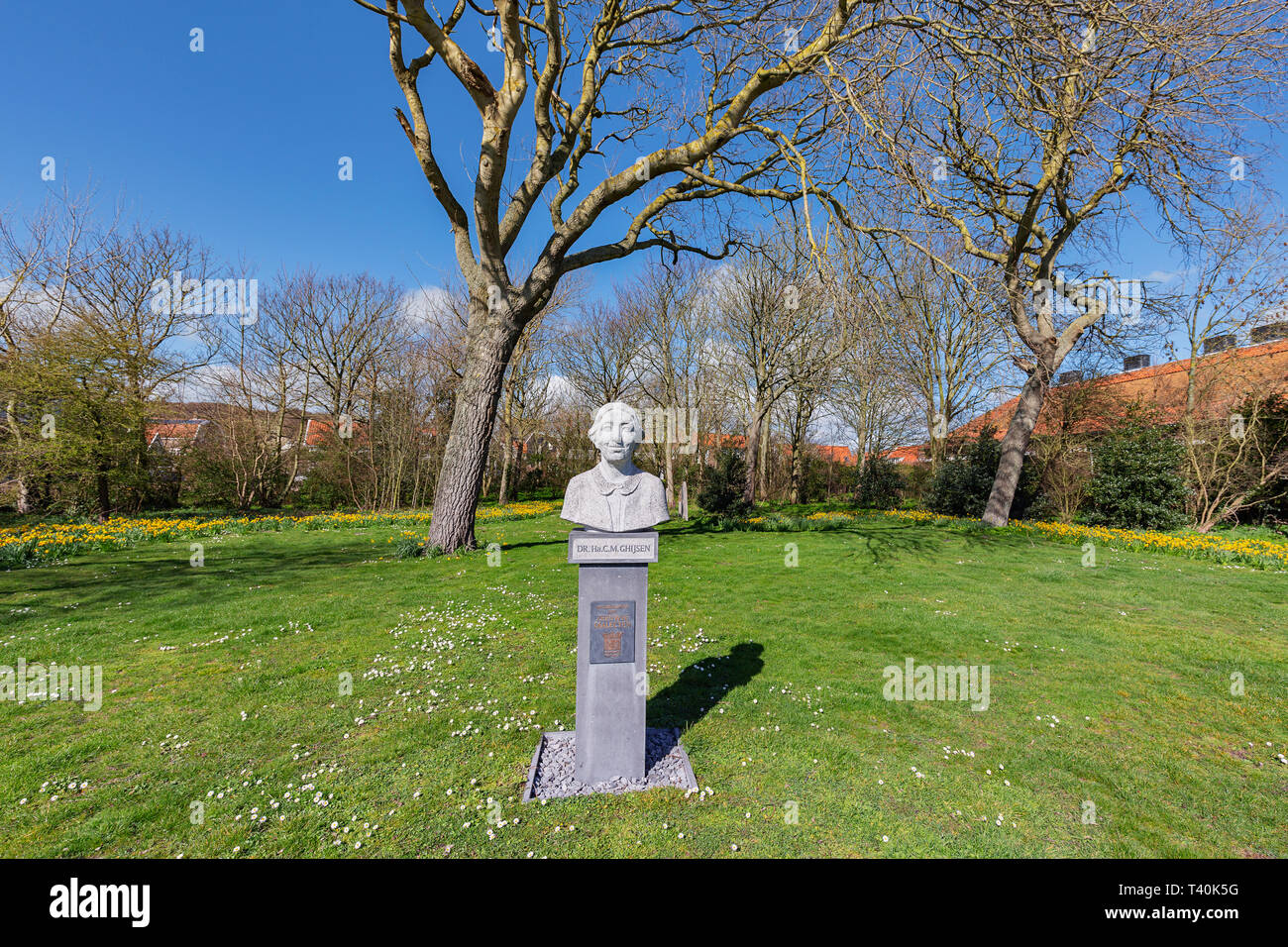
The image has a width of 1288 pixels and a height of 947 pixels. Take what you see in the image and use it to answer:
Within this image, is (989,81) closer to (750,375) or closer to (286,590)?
(286,590)

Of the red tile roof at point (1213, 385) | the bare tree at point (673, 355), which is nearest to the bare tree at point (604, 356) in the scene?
the bare tree at point (673, 355)

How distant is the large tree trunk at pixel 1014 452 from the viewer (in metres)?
14.2

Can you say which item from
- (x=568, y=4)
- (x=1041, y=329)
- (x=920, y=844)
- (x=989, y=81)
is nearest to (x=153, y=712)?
(x=920, y=844)

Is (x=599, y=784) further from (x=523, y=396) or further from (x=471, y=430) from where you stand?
(x=523, y=396)

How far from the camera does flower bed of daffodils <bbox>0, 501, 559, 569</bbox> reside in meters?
9.81

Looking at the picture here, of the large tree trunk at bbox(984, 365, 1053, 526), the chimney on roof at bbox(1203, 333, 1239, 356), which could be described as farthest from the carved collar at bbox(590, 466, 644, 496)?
the chimney on roof at bbox(1203, 333, 1239, 356)

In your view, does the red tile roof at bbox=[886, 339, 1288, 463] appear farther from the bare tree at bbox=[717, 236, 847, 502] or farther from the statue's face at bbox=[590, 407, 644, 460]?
the statue's face at bbox=[590, 407, 644, 460]

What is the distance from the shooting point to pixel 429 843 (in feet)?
9.32

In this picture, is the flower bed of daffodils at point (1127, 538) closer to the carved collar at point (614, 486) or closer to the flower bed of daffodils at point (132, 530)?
the flower bed of daffodils at point (132, 530)

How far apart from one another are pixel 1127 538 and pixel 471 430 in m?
15.6

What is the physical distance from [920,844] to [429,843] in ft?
9.26

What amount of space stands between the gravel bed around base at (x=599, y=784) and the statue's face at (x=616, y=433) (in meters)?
2.20

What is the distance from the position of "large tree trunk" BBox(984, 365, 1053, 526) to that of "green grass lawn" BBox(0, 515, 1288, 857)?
5955 mm

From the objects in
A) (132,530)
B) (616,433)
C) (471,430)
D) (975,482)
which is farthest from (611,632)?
(975,482)
